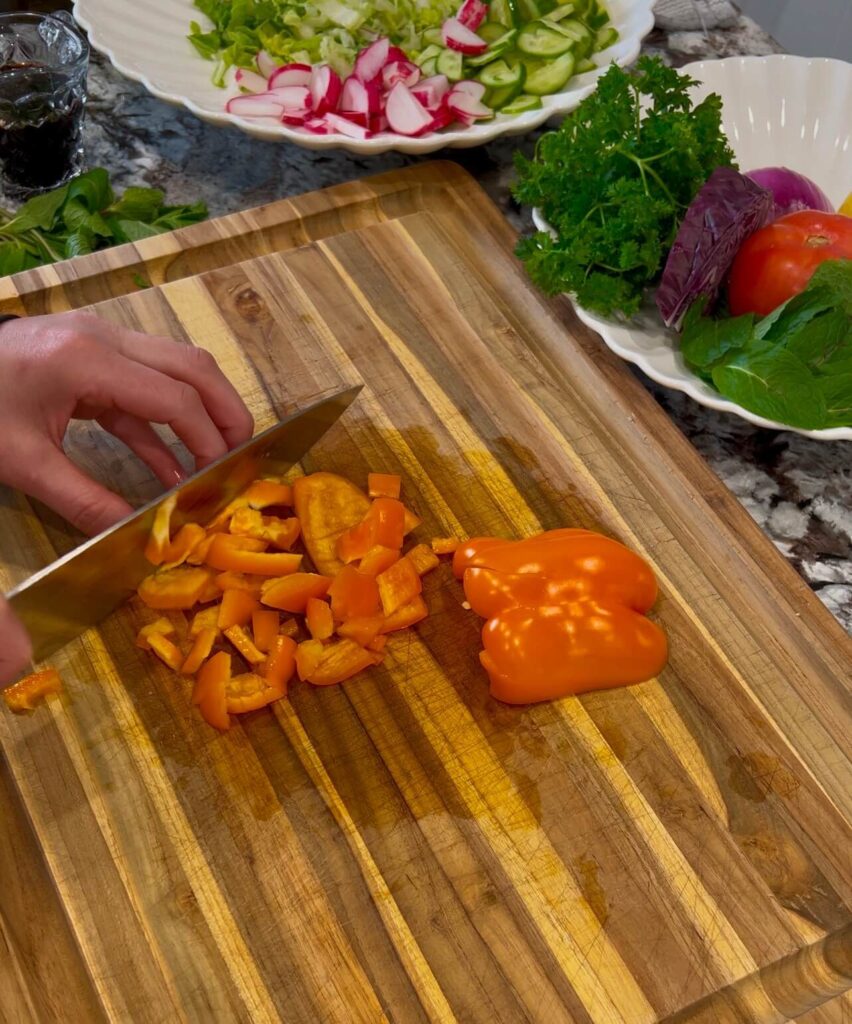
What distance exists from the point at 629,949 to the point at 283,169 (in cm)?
178

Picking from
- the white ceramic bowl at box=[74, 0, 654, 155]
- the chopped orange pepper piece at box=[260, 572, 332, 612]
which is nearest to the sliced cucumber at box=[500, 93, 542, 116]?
the white ceramic bowl at box=[74, 0, 654, 155]

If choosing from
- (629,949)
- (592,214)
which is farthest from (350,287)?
(629,949)

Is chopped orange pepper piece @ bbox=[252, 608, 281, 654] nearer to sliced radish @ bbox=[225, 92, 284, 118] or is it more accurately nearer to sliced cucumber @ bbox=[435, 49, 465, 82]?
sliced radish @ bbox=[225, 92, 284, 118]

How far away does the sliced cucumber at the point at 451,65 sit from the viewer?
7.58ft

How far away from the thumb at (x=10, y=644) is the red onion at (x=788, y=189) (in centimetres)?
152

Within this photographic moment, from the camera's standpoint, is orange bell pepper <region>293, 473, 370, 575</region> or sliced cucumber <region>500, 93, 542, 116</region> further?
sliced cucumber <region>500, 93, 542, 116</region>

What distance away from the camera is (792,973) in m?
1.38

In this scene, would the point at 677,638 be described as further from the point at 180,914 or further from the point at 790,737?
the point at 180,914

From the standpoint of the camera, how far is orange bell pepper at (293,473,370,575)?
1.69 m

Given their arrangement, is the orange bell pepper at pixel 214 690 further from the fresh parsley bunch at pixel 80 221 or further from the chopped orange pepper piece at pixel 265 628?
the fresh parsley bunch at pixel 80 221

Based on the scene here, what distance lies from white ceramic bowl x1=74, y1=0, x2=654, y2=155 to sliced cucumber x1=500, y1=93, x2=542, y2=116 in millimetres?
17

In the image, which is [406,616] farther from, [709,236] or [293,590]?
[709,236]

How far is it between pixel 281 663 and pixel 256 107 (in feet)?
4.05

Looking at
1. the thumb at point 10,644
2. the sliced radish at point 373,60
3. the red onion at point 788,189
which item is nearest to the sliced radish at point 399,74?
the sliced radish at point 373,60
